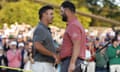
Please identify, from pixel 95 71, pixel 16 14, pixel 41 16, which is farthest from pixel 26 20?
pixel 41 16

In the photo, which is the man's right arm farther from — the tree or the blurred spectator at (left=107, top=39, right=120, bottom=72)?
the tree

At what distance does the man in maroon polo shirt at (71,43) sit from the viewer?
371 inches

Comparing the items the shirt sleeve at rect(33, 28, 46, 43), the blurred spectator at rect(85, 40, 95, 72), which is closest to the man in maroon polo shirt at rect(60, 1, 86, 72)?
the shirt sleeve at rect(33, 28, 46, 43)

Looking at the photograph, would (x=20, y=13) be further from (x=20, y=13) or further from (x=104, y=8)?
(x=104, y=8)

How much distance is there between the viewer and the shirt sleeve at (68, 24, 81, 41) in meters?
9.48

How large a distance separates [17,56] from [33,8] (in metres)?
11.9

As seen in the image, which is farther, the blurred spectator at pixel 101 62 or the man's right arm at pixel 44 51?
the blurred spectator at pixel 101 62

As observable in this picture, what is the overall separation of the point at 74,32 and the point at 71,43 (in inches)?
7.4

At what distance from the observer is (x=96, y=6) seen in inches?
1672

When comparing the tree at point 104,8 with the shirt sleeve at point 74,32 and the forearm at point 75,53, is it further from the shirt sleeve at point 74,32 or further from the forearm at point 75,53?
the forearm at point 75,53

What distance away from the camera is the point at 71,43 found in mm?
9562

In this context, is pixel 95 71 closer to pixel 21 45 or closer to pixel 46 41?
pixel 21 45

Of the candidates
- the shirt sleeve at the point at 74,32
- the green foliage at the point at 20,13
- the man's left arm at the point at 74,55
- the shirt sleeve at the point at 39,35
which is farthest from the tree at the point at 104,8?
the man's left arm at the point at 74,55

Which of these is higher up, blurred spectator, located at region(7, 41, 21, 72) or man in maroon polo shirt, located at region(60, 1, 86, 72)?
man in maroon polo shirt, located at region(60, 1, 86, 72)
